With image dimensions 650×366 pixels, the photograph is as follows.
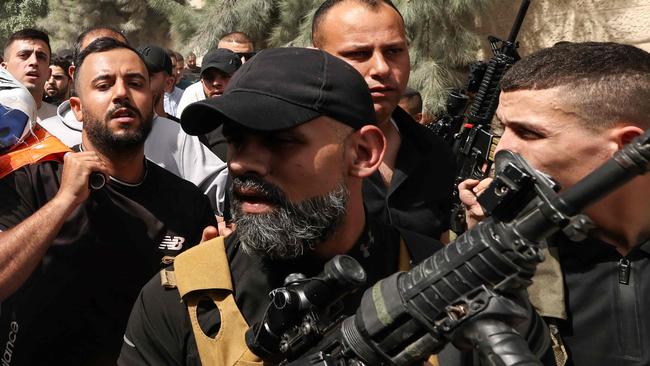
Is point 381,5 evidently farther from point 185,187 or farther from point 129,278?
point 129,278

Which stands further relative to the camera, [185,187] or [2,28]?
[2,28]

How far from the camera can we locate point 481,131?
12.5 ft

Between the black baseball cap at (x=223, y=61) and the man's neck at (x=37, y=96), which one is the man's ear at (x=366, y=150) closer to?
the black baseball cap at (x=223, y=61)

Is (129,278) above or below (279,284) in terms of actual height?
below

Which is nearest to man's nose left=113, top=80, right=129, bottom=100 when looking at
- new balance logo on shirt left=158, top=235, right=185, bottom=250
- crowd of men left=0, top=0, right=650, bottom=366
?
crowd of men left=0, top=0, right=650, bottom=366

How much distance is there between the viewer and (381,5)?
2.67 meters

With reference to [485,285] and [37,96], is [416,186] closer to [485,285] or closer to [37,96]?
[485,285]

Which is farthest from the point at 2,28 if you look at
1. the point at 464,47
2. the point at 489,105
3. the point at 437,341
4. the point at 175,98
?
the point at 437,341

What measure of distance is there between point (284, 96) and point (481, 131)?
2.46 metres

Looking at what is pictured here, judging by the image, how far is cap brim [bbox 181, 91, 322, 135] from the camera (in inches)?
58.9

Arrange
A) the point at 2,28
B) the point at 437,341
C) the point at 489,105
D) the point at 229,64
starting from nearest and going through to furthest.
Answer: the point at 437,341 < the point at 489,105 < the point at 229,64 < the point at 2,28

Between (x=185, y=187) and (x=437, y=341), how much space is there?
2.01 m

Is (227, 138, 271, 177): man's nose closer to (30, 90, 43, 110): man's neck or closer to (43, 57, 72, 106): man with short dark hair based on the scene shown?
(30, 90, 43, 110): man's neck

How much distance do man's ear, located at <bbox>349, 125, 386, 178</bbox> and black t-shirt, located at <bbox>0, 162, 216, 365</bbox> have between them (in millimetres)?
1206
